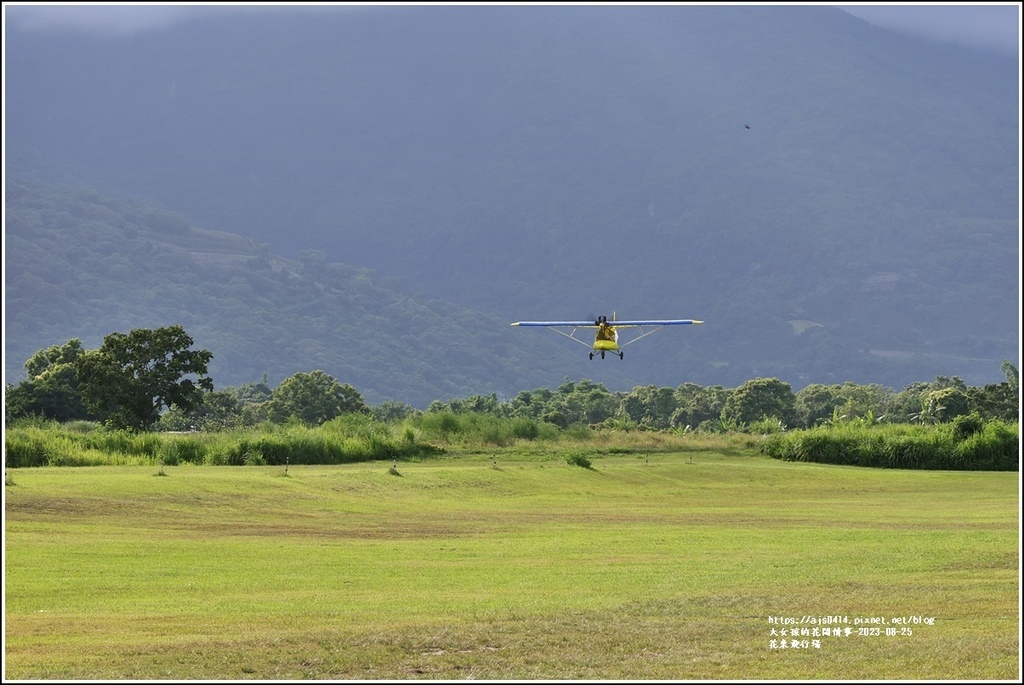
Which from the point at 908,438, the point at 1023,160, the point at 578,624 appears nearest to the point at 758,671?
the point at 578,624

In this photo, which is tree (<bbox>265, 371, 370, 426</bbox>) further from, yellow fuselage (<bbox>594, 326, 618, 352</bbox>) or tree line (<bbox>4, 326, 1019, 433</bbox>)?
yellow fuselage (<bbox>594, 326, 618, 352</bbox>)

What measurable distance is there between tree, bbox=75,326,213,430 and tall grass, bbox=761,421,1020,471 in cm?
2108

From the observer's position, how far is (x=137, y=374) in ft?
160

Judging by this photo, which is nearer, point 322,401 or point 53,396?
point 53,396

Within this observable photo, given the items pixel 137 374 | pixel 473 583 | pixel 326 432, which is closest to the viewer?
pixel 473 583


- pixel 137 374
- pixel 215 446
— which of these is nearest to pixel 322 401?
pixel 137 374

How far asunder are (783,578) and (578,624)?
15.0 ft

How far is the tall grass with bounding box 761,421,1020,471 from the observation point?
153 feet

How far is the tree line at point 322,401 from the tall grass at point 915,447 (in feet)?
7.87

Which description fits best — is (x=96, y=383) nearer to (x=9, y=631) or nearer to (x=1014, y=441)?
(x=1014, y=441)

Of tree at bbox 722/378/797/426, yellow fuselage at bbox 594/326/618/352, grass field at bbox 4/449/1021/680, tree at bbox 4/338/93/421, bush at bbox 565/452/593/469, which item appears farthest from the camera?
tree at bbox 722/378/797/426

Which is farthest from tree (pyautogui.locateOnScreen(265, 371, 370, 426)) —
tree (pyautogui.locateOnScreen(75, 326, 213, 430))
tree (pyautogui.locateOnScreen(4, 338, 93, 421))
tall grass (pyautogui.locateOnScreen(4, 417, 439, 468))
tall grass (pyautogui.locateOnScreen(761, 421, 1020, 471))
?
tall grass (pyautogui.locateOnScreen(761, 421, 1020, 471))

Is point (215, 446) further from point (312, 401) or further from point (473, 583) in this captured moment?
point (312, 401)

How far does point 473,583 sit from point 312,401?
59031 mm
